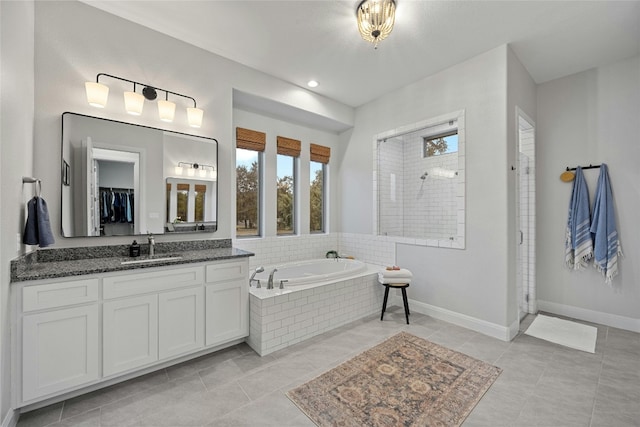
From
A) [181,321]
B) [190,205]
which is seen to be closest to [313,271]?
[190,205]

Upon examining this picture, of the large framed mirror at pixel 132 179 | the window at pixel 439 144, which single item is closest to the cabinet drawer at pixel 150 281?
the large framed mirror at pixel 132 179

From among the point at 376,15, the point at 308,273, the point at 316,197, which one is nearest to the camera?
the point at 376,15

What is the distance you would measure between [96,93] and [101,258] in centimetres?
137

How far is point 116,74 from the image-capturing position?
8.02 ft

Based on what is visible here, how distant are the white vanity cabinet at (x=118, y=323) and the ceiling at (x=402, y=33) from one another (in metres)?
2.20

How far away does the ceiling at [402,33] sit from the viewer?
233cm

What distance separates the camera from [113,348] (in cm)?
198

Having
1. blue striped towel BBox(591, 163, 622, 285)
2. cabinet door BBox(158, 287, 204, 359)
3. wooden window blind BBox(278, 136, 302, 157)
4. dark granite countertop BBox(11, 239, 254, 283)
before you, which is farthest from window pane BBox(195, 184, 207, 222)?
A: blue striped towel BBox(591, 163, 622, 285)

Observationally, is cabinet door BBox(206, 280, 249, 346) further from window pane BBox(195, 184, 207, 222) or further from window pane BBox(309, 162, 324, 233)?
window pane BBox(309, 162, 324, 233)

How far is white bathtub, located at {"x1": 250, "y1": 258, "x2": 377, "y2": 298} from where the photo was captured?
2.92 metres

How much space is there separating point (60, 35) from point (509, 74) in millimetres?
4126

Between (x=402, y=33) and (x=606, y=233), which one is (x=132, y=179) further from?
(x=606, y=233)

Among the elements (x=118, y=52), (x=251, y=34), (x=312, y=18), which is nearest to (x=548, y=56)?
(x=312, y=18)

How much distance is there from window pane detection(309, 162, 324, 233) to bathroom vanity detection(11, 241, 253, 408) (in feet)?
7.04
